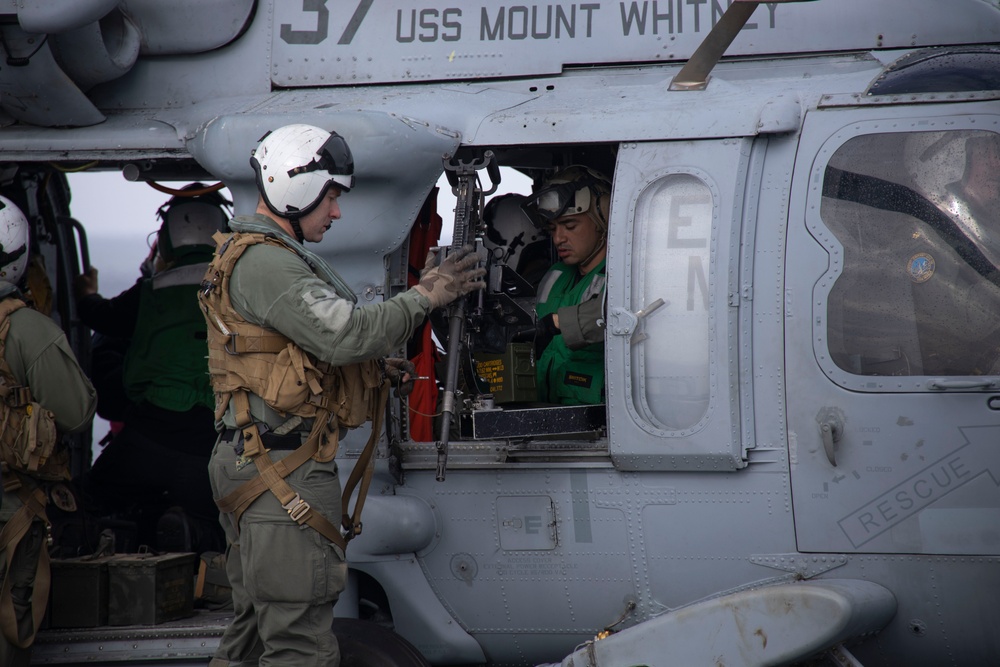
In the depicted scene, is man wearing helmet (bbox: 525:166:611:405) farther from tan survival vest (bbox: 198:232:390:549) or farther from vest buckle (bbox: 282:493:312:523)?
vest buckle (bbox: 282:493:312:523)

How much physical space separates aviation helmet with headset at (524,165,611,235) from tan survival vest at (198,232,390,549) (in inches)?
55.0

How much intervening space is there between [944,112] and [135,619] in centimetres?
380

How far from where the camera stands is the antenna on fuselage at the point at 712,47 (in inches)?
153

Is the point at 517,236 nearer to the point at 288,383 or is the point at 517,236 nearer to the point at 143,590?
the point at 288,383

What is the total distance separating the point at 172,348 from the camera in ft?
19.0

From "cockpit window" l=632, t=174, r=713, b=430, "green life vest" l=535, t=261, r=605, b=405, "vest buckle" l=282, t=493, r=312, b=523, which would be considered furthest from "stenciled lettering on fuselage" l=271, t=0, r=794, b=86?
"vest buckle" l=282, t=493, r=312, b=523

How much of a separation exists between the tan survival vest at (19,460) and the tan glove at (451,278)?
1685 mm

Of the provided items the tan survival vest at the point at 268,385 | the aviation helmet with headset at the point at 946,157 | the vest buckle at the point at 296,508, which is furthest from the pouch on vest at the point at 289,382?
the aviation helmet with headset at the point at 946,157

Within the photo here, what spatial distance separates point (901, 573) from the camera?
3754 mm

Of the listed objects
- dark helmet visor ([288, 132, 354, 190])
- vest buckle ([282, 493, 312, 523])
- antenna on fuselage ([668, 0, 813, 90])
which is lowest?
vest buckle ([282, 493, 312, 523])

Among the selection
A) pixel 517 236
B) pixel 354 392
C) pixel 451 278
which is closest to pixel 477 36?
pixel 517 236

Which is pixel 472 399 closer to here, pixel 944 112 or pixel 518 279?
pixel 518 279

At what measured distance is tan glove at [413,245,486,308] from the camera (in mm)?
3871

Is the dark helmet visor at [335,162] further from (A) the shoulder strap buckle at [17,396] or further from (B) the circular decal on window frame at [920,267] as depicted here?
(B) the circular decal on window frame at [920,267]
